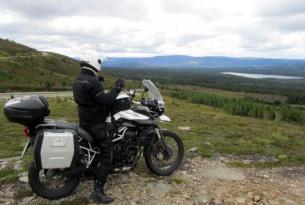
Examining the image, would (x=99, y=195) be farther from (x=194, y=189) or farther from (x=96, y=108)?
(x=194, y=189)

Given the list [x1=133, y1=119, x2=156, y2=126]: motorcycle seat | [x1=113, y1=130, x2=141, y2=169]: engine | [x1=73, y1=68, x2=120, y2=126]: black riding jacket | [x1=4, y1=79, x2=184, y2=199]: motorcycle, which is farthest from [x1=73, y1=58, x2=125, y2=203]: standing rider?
[x1=133, y1=119, x2=156, y2=126]: motorcycle seat

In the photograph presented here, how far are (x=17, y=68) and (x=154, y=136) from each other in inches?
1892

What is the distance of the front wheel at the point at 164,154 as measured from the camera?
306 inches

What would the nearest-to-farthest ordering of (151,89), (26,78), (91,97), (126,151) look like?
(91,97) < (126,151) < (151,89) < (26,78)

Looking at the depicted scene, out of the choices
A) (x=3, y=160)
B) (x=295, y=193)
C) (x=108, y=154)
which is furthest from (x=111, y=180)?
(x=295, y=193)

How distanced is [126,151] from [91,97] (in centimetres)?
142

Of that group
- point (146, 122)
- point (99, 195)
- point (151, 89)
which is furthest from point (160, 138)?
point (99, 195)

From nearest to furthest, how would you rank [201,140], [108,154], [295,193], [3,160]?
[108,154], [295,193], [3,160], [201,140]

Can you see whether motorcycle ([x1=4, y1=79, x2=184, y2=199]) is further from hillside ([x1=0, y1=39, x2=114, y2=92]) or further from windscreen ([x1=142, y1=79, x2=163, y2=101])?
hillside ([x1=0, y1=39, x2=114, y2=92])

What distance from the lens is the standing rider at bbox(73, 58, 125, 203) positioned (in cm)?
630

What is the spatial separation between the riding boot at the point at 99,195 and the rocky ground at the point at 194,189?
134mm

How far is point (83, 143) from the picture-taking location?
22.2ft

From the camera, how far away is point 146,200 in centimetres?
677

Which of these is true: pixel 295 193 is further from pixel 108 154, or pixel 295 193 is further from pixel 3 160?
pixel 3 160
